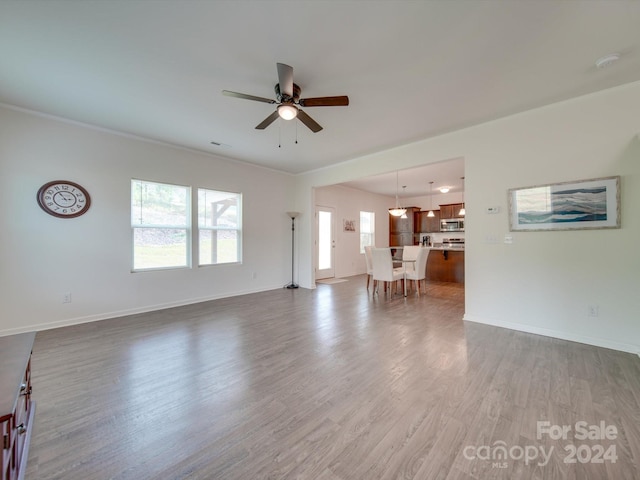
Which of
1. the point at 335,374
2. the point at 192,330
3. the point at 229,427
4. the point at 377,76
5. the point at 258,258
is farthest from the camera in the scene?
the point at 258,258

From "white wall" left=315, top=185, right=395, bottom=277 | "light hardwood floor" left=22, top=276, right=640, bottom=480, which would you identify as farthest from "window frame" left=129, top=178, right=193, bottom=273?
"white wall" left=315, top=185, right=395, bottom=277

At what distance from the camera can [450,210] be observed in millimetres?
8445

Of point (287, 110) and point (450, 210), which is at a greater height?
point (287, 110)

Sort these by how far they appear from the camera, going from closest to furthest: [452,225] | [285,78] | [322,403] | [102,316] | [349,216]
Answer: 1. [322,403]
2. [285,78]
3. [102,316]
4. [349,216]
5. [452,225]

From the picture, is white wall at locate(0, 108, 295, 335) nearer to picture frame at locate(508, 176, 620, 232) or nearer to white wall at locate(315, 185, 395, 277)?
white wall at locate(315, 185, 395, 277)

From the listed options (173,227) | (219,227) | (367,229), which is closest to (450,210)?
(367,229)

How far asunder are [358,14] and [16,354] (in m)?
2.93

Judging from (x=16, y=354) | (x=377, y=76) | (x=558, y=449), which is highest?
(x=377, y=76)

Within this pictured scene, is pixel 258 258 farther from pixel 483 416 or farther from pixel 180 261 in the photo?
pixel 483 416

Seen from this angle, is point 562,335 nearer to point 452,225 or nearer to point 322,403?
point 322,403

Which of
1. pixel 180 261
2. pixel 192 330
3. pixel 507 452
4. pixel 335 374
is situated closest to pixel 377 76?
pixel 335 374

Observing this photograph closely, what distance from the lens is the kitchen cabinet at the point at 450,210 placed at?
8289mm

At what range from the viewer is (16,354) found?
138 centimetres

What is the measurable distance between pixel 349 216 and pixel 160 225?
16.9 feet
